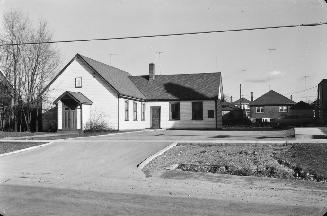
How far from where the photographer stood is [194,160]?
13.2m

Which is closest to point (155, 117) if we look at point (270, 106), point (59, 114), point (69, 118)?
point (69, 118)

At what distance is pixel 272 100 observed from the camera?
73.6 meters

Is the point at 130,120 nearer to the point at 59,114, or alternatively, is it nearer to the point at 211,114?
the point at 59,114

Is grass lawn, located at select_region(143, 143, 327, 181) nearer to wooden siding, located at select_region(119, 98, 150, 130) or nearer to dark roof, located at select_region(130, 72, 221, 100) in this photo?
wooden siding, located at select_region(119, 98, 150, 130)

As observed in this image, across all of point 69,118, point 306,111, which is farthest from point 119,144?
point 306,111

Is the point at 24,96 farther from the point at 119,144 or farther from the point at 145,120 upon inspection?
the point at 119,144

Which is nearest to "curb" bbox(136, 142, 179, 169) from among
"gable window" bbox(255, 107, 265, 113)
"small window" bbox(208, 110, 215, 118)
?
"small window" bbox(208, 110, 215, 118)

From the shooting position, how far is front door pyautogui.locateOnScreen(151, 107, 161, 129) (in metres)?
36.0

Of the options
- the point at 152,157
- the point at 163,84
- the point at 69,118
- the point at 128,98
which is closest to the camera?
the point at 152,157

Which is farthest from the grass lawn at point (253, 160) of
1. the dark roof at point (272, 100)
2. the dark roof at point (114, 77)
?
the dark roof at point (272, 100)

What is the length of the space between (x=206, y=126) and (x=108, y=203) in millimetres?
27383

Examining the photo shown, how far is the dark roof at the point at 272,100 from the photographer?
2849 inches

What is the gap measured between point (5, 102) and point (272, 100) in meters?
54.9

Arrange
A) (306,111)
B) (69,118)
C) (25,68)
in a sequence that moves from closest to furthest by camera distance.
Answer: (69,118)
(25,68)
(306,111)
